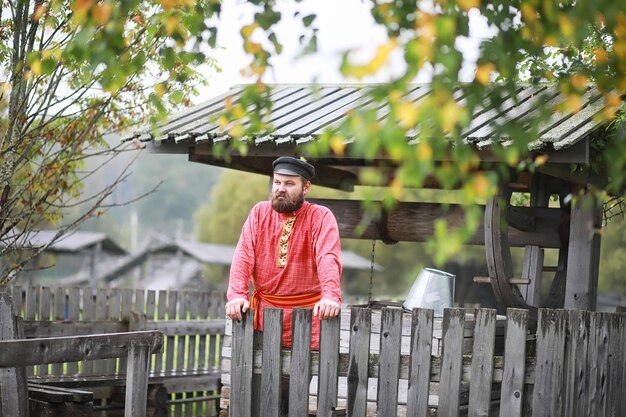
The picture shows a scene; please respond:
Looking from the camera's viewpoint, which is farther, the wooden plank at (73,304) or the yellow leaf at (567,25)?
the wooden plank at (73,304)

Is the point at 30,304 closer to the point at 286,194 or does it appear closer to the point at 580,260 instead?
the point at 286,194

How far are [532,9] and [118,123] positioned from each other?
7.66 metres

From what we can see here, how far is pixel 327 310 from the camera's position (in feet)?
18.3

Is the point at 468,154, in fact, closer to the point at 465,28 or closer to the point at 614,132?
the point at 465,28

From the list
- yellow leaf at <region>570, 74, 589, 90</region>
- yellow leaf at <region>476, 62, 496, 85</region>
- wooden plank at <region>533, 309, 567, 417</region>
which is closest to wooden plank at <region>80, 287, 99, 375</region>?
wooden plank at <region>533, 309, 567, 417</region>

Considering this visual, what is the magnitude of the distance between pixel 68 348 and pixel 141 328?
5.85 meters

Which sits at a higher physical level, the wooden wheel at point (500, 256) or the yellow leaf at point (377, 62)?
the yellow leaf at point (377, 62)

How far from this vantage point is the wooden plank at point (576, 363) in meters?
5.66

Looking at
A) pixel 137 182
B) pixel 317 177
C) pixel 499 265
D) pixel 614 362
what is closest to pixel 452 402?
pixel 614 362

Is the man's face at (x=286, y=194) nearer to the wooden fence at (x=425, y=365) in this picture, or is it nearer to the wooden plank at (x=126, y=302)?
the wooden fence at (x=425, y=365)

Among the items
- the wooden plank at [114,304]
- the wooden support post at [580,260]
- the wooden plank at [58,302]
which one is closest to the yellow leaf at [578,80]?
the wooden support post at [580,260]

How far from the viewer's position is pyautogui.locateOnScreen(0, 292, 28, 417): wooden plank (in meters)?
5.89

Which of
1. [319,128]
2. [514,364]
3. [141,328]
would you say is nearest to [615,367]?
[514,364]

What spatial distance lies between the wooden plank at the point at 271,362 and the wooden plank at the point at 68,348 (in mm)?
669
